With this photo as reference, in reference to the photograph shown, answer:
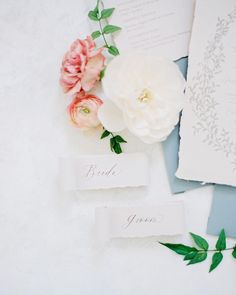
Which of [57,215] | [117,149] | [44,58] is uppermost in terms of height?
[44,58]

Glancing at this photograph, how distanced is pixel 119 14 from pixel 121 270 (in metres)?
0.49

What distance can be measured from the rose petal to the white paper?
11 cm

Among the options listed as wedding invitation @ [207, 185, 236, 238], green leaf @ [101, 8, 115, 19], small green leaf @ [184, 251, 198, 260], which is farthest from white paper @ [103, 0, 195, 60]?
small green leaf @ [184, 251, 198, 260]

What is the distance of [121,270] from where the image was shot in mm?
743

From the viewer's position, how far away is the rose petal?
69 centimetres

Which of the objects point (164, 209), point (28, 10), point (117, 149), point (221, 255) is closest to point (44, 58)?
point (28, 10)

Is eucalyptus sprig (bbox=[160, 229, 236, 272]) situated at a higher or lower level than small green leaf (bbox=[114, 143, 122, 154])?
lower

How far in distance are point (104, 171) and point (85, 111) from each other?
119 millimetres

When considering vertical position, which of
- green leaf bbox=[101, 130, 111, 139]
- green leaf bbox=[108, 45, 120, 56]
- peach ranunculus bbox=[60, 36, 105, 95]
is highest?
green leaf bbox=[108, 45, 120, 56]

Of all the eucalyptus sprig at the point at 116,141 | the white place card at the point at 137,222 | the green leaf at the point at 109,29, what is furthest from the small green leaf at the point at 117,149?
the green leaf at the point at 109,29

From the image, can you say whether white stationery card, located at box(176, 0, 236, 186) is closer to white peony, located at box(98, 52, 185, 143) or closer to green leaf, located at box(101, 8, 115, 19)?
white peony, located at box(98, 52, 185, 143)

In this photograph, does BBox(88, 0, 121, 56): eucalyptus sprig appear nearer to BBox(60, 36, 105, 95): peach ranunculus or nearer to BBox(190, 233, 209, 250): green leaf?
BBox(60, 36, 105, 95): peach ranunculus

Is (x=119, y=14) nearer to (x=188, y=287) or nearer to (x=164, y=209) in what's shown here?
(x=164, y=209)

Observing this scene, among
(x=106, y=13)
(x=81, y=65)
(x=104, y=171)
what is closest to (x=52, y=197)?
(x=104, y=171)
